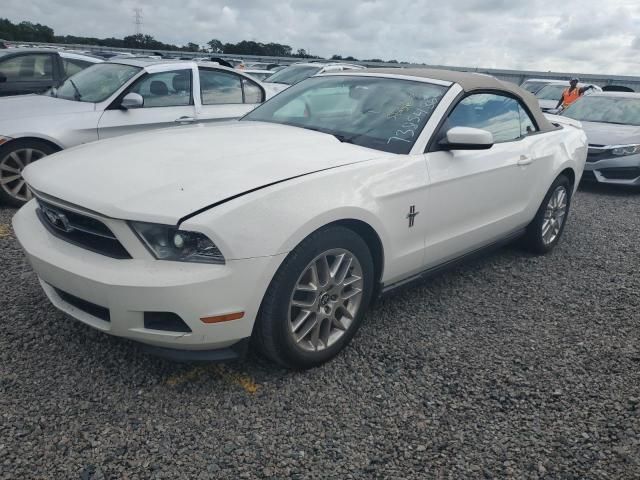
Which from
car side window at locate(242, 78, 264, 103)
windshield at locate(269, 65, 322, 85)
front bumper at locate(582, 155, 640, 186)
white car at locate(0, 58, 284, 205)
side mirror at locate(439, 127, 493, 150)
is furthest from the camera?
windshield at locate(269, 65, 322, 85)

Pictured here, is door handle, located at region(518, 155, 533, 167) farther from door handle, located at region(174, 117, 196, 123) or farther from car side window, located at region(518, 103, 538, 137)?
door handle, located at region(174, 117, 196, 123)

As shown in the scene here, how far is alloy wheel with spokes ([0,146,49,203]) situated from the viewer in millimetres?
4926

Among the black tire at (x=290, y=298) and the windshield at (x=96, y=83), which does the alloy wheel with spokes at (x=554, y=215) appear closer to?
the black tire at (x=290, y=298)

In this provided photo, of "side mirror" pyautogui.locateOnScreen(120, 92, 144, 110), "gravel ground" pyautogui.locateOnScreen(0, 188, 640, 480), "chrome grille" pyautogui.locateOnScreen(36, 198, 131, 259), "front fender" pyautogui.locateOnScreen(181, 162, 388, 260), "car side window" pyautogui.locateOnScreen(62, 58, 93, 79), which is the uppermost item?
"car side window" pyautogui.locateOnScreen(62, 58, 93, 79)

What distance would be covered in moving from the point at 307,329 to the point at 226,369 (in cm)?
48

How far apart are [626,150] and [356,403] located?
7080mm

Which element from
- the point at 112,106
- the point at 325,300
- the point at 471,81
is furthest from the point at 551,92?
the point at 325,300

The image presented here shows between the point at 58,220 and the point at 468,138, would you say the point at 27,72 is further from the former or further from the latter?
the point at 468,138

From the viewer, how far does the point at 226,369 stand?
2713 millimetres

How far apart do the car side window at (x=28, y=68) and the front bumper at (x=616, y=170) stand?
26.4 feet

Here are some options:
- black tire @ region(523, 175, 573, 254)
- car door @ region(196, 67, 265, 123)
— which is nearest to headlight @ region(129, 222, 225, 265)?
black tire @ region(523, 175, 573, 254)

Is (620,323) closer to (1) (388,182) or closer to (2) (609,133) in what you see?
(1) (388,182)

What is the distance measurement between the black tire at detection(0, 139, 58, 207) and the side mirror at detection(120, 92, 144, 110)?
839mm

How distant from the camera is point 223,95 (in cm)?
643
